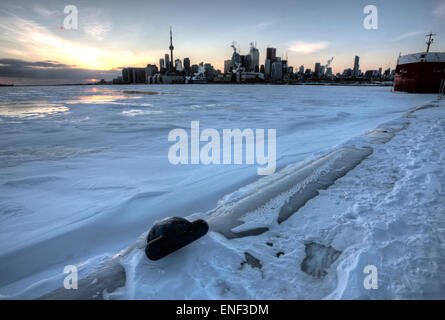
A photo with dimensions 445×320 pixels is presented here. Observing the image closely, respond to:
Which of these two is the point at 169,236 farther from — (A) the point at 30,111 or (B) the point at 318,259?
(A) the point at 30,111

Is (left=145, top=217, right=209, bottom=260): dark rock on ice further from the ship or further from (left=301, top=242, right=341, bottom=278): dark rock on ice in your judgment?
the ship

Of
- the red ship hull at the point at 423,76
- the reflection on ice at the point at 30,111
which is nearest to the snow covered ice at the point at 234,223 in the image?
the reflection on ice at the point at 30,111

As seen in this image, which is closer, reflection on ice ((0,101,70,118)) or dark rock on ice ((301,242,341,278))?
dark rock on ice ((301,242,341,278))

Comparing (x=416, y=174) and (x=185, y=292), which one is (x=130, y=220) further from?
(x=416, y=174)

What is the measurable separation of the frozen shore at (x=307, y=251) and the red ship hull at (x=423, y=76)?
3140 cm

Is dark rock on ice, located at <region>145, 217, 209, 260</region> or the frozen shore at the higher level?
dark rock on ice, located at <region>145, 217, 209, 260</region>

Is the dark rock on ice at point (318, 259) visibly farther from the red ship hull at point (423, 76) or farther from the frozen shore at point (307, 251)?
the red ship hull at point (423, 76)

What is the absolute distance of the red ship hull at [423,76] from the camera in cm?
2348

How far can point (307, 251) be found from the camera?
4.47ft

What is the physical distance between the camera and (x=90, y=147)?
4.18 meters

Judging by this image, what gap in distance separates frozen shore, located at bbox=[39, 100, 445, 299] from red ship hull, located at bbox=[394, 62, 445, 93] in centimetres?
3140

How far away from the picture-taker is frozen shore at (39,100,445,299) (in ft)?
3.65

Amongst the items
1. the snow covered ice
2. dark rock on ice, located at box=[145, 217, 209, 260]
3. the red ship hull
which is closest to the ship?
the red ship hull
